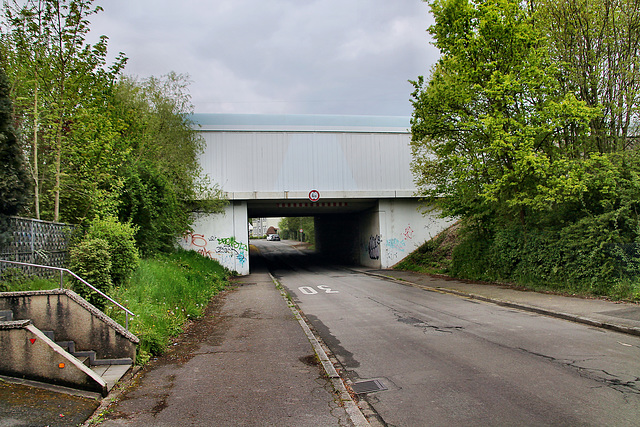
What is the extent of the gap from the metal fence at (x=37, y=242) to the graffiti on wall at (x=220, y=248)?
1489 centimetres

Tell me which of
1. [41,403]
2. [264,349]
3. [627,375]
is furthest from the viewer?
[264,349]

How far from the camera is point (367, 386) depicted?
5.55 m

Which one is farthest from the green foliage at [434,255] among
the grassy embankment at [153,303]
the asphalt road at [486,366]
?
the grassy embankment at [153,303]

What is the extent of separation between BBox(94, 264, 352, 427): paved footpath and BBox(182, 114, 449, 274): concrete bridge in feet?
56.3

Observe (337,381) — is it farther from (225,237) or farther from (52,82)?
(225,237)

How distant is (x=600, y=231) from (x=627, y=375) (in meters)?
7.52

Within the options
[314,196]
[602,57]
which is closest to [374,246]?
[314,196]

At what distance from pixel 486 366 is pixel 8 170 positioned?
339 inches

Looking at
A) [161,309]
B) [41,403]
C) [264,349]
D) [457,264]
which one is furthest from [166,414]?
[457,264]

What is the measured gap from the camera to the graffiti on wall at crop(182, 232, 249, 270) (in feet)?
84.0

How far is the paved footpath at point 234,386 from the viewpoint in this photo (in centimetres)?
455

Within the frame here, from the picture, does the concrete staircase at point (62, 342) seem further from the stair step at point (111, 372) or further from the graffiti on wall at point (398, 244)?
the graffiti on wall at point (398, 244)

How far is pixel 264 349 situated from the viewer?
24.7 feet

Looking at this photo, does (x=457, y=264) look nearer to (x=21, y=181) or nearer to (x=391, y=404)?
(x=391, y=404)
